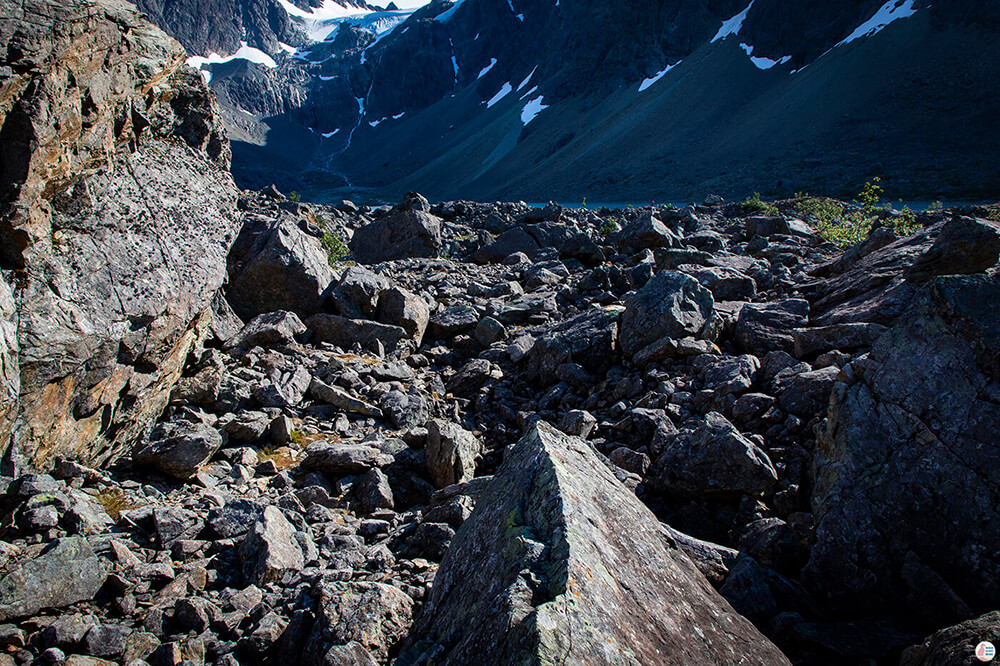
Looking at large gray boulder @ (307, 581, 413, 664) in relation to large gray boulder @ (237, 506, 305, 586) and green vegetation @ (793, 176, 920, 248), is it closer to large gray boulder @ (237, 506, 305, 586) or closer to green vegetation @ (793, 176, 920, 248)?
large gray boulder @ (237, 506, 305, 586)

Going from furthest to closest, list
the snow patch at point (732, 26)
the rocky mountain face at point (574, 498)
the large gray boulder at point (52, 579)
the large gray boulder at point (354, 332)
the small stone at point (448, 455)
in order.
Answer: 1. the snow patch at point (732, 26)
2. the large gray boulder at point (354, 332)
3. the small stone at point (448, 455)
4. the large gray boulder at point (52, 579)
5. the rocky mountain face at point (574, 498)

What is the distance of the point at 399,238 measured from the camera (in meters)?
17.5

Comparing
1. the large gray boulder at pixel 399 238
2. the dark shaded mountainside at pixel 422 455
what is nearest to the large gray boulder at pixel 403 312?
the dark shaded mountainside at pixel 422 455

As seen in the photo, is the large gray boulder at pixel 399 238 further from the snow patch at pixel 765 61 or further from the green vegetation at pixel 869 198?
the snow patch at pixel 765 61

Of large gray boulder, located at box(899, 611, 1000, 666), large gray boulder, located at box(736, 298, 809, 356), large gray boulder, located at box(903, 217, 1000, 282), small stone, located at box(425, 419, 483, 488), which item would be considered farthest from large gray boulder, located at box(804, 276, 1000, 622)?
large gray boulder, located at box(903, 217, 1000, 282)

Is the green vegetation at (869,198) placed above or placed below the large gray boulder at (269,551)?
below

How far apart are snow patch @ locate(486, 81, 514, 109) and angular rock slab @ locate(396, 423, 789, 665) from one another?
143 meters

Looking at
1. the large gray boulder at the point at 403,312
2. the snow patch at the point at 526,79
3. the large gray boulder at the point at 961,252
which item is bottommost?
the large gray boulder at the point at 961,252

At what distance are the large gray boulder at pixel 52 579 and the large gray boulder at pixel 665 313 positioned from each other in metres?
6.39

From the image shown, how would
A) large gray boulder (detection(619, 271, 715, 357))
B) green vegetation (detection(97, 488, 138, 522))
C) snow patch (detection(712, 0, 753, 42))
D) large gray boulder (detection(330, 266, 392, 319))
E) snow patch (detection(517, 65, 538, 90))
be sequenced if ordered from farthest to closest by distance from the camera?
snow patch (detection(517, 65, 538, 90)) < snow patch (detection(712, 0, 753, 42)) < large gray boulder (detection(330, 266, 392, 319)) < large gray boulder (detection(619, 271, 715, 357)) < green vegetation (detection(97, 488, 138, 522))

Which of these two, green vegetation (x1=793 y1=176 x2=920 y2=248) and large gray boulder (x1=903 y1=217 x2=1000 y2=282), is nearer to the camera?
large gray boulder (x1=903 y1=217 x2=1000 y2=282)

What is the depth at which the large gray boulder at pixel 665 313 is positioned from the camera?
25.3 feet

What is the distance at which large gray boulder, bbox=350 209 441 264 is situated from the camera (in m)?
17.1

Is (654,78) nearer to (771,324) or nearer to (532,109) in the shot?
(532,109)
